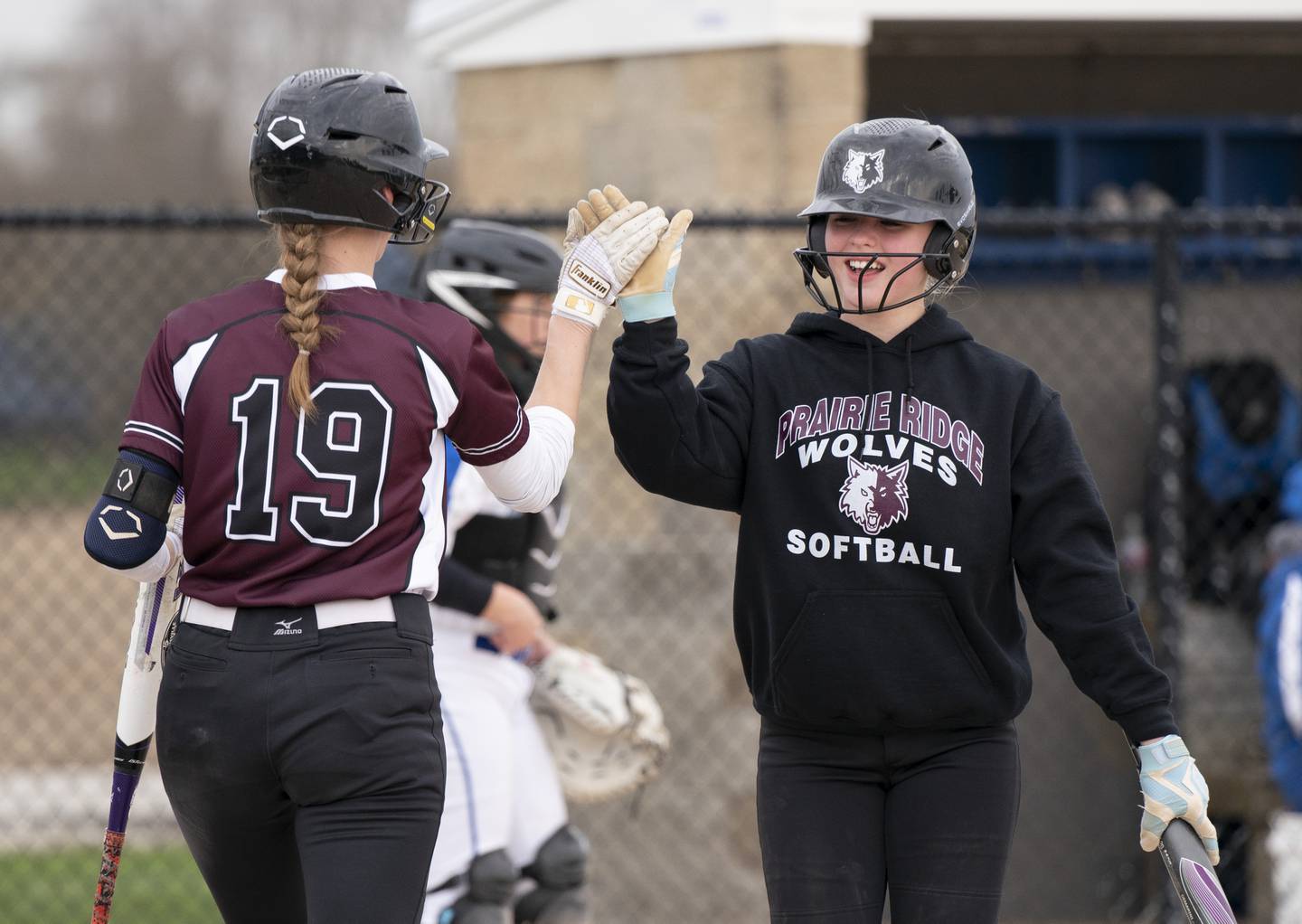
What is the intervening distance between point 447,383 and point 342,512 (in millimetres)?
276

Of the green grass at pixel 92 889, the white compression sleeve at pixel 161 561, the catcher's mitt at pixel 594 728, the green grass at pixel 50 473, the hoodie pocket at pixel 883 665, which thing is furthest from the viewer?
the green grass at pixel 50 473

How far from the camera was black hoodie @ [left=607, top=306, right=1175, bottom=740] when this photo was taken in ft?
9.50

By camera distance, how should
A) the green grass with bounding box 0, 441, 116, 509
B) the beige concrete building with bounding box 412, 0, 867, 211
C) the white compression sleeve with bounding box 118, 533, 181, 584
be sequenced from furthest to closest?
the green grass with bounding box 0, 441, 116, 509 < the beige concrete building with bounding box 412, 0, 867, 211 < the white compression sleeve with bounding box 118, 533, 181, 584

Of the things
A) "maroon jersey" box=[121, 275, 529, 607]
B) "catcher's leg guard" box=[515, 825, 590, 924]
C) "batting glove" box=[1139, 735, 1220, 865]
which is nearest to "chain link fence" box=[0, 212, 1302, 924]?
"maroon jersey" box=[121, 275, 529, 607]

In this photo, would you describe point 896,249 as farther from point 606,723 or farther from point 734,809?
point 734,809

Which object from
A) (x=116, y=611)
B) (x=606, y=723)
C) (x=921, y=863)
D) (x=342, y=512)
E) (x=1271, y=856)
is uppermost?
(x=342, y=512)

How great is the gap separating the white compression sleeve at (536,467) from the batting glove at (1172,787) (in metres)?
1.20

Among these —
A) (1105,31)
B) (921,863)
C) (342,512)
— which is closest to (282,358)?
(342,512)

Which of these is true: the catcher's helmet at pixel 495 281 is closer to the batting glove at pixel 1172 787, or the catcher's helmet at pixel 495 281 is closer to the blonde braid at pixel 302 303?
the blonde braid at pixel 302 303

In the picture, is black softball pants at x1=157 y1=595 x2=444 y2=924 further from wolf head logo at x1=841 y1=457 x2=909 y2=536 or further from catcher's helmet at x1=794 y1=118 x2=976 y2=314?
catcher's helmet at x1=794 y1=118 x2=976 y2=314

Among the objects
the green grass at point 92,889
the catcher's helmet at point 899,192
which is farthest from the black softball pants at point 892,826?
the green grass at point 92,889

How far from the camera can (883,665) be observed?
288cm

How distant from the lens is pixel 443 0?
6.66m

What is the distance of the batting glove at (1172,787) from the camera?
2930mm
